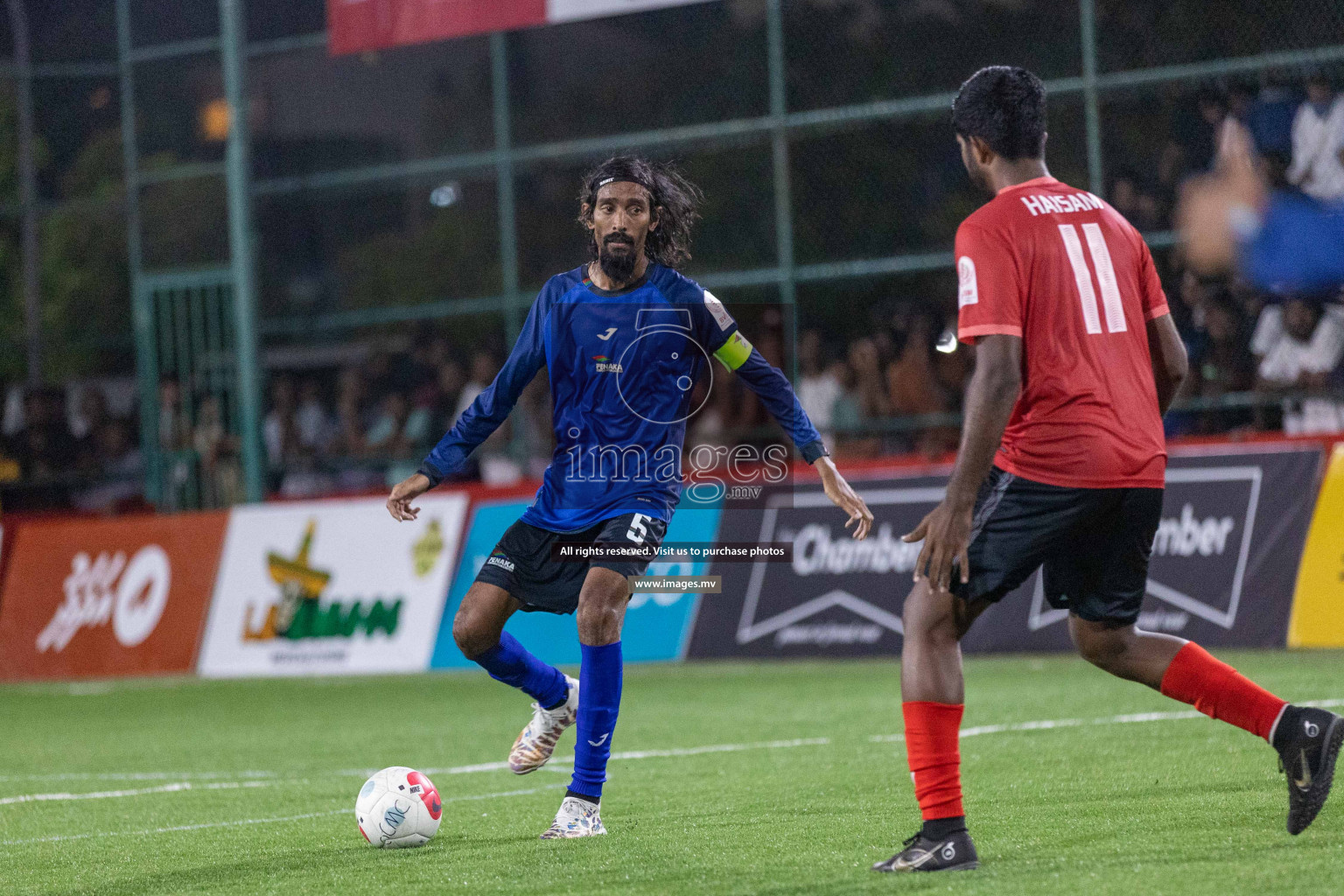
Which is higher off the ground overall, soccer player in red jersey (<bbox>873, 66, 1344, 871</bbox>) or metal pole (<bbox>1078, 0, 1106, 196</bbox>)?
metal pole (<bbox>1078, 0, 1106, 196</bbox>)

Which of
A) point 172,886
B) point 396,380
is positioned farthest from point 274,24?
point 172,886

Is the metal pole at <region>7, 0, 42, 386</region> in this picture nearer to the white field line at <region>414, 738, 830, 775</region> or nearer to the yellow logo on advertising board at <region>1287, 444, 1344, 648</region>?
the white field line at <region>414, 738, 830, 775</region>

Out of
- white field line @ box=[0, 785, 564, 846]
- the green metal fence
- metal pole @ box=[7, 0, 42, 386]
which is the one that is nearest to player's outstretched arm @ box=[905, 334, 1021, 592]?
white field line @ box=[0, 785, 564, 846]

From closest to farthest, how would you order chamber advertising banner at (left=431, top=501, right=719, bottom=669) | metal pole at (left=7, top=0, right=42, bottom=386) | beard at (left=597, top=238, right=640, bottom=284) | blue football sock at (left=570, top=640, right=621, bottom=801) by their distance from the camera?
blue football sock at (left=570, top=640, right=621, bottom=801) → beard at (left=597, top=238, right=640, bottom=284) → chamber advertising banner at (left=431, top=501, right=719, bottom=669) → metal pole at (left=7, top=0, right=42, bottom=386)

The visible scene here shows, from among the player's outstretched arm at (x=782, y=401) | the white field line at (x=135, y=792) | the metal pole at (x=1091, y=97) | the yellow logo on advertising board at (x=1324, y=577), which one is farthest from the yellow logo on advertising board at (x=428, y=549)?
the player's outstretched arm at (x=782, y=401)

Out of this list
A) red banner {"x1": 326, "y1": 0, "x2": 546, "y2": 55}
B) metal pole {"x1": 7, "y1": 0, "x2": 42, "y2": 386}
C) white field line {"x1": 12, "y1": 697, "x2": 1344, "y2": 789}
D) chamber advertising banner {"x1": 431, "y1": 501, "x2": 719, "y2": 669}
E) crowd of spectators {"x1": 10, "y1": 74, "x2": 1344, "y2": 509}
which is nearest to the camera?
white field line {"x1": 12, "y1": 697, "x2": 1344, "y2": 789}

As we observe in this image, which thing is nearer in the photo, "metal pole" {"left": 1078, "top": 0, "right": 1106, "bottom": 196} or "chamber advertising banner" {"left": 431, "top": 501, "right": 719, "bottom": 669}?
"chamber advertising banner" {"left": 431, "top": 501, "right": 719, "bottom": 669}

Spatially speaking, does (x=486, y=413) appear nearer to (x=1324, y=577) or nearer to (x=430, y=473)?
(x=430, y=473)

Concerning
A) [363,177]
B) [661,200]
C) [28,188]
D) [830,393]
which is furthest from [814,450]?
[28,188]

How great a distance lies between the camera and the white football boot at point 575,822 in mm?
6148

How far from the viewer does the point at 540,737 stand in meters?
6.91

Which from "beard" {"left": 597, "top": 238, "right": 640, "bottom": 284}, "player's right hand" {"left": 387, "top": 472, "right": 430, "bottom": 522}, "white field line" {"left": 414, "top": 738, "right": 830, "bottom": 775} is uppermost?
"beard" {"left": 597, "top": 238, "right": 640, "bottom": 284}

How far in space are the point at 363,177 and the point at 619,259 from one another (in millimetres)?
11794

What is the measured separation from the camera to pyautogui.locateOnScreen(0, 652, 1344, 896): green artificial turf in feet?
17.1
